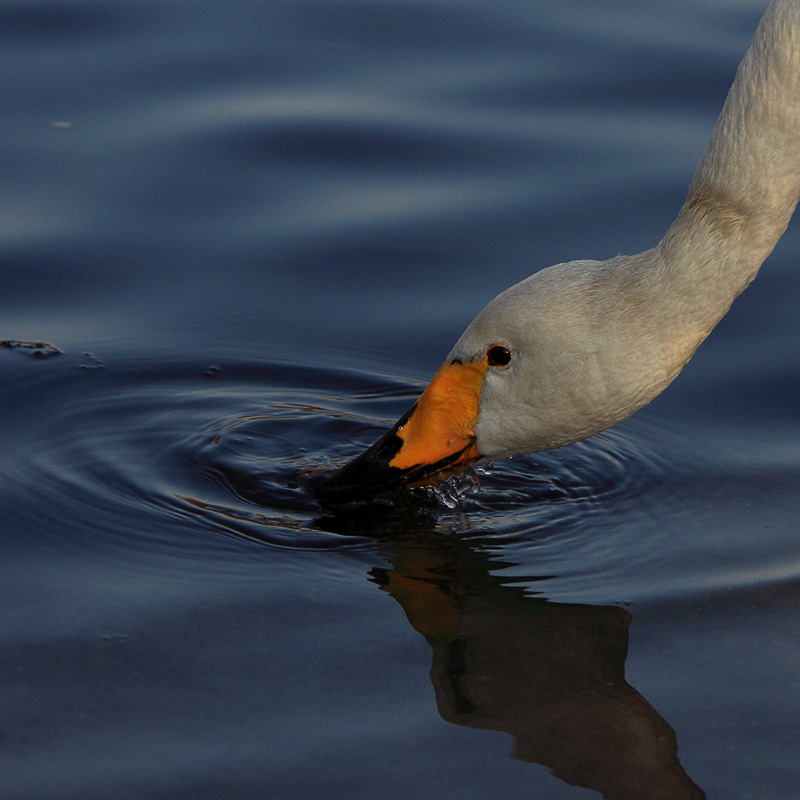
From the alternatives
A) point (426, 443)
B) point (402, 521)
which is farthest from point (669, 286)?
point (402, 521)

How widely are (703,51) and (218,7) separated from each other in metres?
3.50

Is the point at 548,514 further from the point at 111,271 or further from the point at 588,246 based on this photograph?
the point at 111,271

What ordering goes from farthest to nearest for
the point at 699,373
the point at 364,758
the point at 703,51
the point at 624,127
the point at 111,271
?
the point at 703,51
the point at 624,127
the point at 111,271
the point at 699,373
the point at 364,758

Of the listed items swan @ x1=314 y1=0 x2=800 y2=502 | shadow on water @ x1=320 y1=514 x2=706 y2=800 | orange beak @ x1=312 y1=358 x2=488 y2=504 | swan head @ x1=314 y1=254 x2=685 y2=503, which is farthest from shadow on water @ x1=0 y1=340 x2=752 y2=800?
swan @ x1=314 y1=0 x2=800 y2=502

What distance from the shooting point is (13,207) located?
7.67 meters

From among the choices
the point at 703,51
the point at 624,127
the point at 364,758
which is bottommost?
the point at 364,758

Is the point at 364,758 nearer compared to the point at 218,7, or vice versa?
the point at 364,758

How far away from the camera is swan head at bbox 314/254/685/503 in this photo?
5031mm

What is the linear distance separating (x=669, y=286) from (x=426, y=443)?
112 centimetres

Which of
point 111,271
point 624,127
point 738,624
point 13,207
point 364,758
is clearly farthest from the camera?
point 624,127

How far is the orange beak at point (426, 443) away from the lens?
5.37 m

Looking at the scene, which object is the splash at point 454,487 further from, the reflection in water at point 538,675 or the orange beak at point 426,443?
the reflection in water at point 538,675

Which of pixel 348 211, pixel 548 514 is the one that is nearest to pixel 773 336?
pixel 548 514

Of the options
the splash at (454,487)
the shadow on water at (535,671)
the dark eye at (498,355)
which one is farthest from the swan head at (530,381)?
the shadow on water at (535,671)
